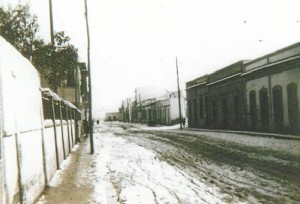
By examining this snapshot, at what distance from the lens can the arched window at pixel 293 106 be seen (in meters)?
23.6

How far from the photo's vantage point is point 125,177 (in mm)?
10984

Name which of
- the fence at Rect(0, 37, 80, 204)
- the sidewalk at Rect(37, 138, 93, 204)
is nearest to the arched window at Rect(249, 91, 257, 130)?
the sidewalk at Rect(37, 138, 93, 204)

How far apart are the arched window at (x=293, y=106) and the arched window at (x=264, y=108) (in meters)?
3.26

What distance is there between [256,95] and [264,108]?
4.64 feet

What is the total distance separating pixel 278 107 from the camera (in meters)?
25.9

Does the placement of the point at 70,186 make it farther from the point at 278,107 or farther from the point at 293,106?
the point at 278,107

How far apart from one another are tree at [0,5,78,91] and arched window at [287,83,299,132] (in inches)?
482

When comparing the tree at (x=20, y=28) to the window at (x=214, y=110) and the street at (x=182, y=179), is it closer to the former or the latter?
the street at (x=182, y=179)

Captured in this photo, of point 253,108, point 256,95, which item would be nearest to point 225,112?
point 253,108

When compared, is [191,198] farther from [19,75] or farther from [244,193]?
[19,75]

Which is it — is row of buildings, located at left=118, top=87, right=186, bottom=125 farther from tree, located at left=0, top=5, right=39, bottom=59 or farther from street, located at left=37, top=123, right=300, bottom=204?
street, located at left=37, top=123, right=300, bottom=204

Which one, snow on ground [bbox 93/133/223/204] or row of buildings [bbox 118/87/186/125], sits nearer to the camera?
snow on ground [bbox 93/133/223/204]

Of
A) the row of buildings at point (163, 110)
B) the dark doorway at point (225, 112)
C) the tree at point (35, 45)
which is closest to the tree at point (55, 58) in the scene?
the tree at point (35, 45)

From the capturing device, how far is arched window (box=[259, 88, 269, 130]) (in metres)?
27.5
